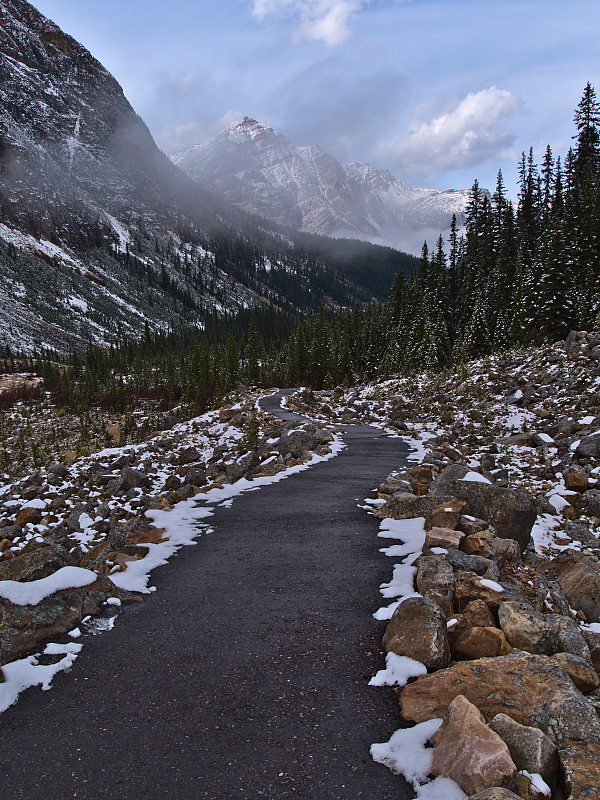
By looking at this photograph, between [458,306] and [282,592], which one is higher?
[458,306]

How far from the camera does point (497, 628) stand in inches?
203

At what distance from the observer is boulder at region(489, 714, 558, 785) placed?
11.0ft

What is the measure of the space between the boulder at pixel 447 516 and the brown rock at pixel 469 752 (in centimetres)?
475

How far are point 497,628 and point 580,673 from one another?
2.80 feet

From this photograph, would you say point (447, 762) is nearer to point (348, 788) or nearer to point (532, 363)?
point (348, 788)

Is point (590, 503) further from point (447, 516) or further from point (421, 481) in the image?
point (447, 516)

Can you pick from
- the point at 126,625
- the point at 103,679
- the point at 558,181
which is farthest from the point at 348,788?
the point at 558,181

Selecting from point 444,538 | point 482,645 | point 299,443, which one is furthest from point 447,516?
point 299,443

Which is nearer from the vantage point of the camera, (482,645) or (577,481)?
(482,645)

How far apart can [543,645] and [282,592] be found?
3713mm

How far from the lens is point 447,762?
3.55 meters

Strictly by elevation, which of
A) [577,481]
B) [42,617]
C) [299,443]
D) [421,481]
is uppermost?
[42,617]

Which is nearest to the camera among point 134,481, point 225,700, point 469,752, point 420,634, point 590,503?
point 469,752

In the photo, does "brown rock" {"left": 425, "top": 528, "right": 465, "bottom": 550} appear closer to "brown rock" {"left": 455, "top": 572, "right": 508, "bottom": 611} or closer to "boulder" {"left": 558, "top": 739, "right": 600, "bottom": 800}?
"brown rock" {"left": 455, "top": 572, "right": 508, "bottom": 611}
